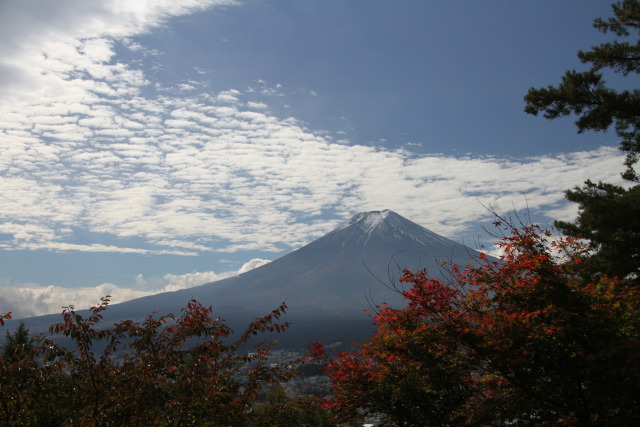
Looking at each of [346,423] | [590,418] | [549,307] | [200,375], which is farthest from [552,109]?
[200,375]

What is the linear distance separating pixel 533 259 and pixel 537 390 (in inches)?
66.9

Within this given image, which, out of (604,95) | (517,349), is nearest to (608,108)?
(604,95)

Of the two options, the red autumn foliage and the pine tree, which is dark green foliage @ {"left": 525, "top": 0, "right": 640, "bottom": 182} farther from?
the red autumn foliage

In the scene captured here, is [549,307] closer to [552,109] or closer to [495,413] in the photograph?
[495,413]

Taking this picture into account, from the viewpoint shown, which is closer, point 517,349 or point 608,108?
point 517,349

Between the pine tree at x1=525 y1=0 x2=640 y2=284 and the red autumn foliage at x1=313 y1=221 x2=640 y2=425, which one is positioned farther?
the pine tree at x1=525 y1=0 x2=640 y2=284

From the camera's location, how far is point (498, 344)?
212 inches

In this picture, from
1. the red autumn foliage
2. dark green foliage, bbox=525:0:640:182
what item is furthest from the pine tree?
the red autumn foliage

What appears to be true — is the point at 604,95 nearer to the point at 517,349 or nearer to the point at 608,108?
the point at 608,108

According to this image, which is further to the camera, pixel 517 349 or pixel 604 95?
pixel 604 95

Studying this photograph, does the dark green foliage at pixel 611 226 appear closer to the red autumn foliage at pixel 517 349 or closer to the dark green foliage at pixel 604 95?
the dark green foliage at pixel 604 95

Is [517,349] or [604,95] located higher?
[604,95]

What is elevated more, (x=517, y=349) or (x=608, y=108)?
Answer: (x=608, y=108)

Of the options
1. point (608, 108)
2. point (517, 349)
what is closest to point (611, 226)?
point (608, 108)
